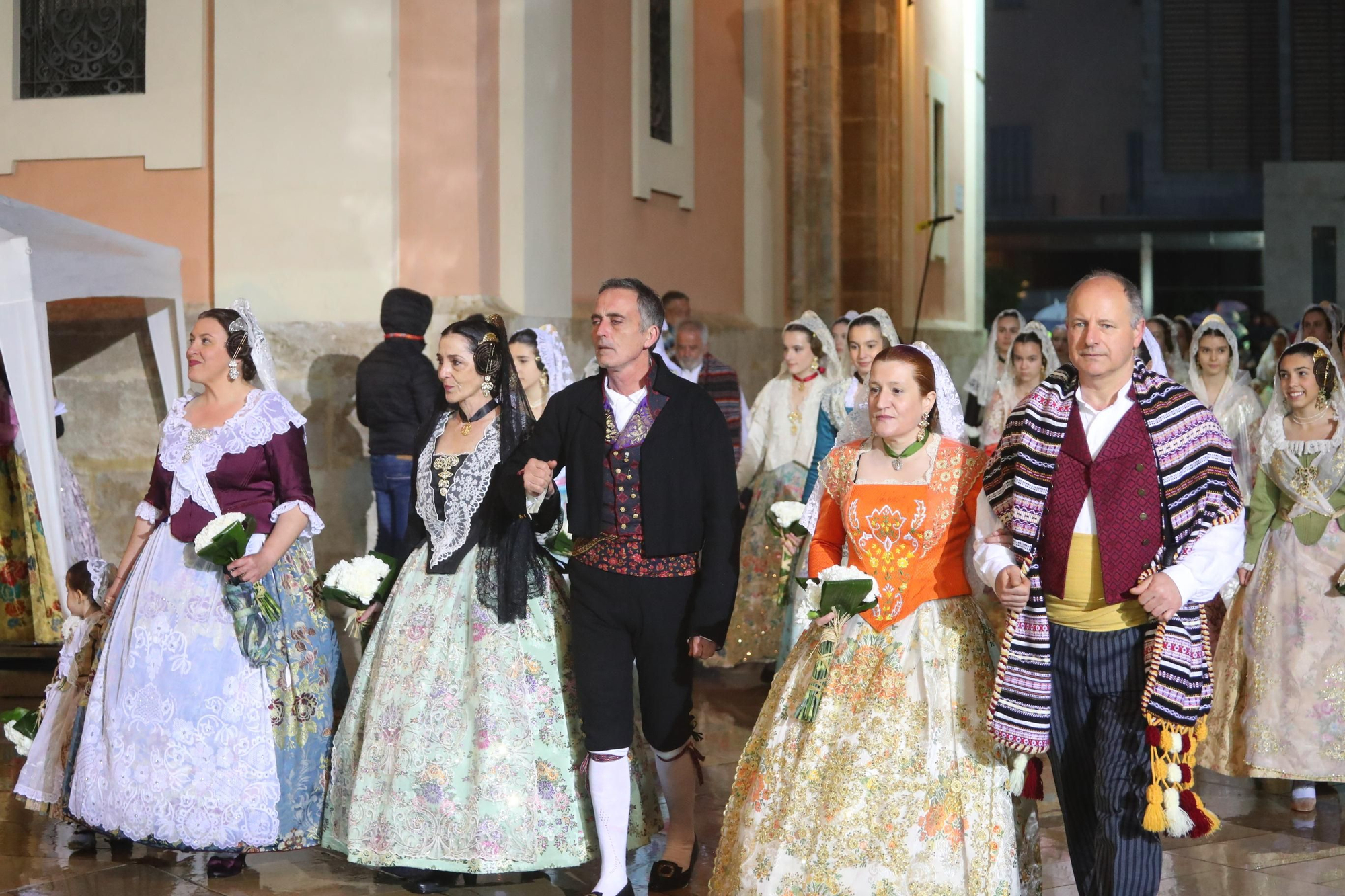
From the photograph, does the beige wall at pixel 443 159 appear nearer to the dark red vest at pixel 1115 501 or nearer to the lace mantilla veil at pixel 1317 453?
the lace mantilla veil at pixel 1317 453

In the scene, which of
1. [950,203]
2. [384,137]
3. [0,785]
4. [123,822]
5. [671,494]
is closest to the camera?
[671,494]

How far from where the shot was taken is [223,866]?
482 centimetres

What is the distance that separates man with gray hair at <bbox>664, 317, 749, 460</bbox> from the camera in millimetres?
9117

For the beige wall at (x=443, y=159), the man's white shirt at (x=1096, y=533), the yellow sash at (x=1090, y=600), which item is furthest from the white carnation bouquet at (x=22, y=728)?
the beige wall at (x=443, y=159)

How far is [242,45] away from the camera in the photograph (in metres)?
9.01

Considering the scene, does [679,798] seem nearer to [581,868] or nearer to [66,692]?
[581,868]

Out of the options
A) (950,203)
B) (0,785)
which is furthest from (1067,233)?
(0,785)

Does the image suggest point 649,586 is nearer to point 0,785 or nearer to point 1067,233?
point 0,785

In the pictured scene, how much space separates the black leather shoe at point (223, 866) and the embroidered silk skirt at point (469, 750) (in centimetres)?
32

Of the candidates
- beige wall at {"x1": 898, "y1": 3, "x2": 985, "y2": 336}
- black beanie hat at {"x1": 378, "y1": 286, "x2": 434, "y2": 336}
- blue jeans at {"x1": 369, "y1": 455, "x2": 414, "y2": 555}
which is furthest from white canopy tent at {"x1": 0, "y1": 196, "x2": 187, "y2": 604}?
beige wall at {"x1": 898, "y1": 3, "x2": 985, "y2": 336}

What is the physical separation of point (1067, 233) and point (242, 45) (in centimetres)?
2477

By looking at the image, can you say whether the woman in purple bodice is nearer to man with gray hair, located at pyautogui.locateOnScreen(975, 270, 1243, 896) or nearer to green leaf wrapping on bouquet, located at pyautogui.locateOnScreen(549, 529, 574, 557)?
green leaf wrapping on bouquet, located at pyautogui.locateOnScreen(549, 529, 574, 557)

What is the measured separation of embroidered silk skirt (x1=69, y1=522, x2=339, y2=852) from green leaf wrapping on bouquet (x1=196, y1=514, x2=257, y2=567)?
239 mm

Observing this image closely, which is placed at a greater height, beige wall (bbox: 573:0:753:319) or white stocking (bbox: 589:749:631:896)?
beige wall (bbox: 573:0:753:319)
